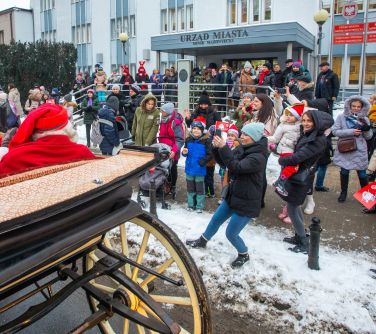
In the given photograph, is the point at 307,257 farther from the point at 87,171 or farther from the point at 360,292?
the point at 87,171

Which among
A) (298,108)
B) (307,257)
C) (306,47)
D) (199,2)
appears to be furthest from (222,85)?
(199,2)

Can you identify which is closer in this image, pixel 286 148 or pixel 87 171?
pixel 87 171

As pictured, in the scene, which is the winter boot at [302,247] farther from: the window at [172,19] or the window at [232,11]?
the window at [172,19]

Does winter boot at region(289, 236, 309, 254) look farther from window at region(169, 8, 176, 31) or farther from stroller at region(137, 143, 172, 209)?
window at region(169, 8, 176, 31)

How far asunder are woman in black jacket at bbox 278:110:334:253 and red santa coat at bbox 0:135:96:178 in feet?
9.56

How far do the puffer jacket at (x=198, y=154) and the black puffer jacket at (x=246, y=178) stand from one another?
1763mm

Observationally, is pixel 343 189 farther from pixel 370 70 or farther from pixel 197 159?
pixel 370 70

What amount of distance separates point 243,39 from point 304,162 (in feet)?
50.5

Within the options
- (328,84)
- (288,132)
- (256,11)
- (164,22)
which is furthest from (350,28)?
(164,22)

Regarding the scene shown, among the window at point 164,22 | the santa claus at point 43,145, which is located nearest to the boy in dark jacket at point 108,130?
the santa claus at point 43,145

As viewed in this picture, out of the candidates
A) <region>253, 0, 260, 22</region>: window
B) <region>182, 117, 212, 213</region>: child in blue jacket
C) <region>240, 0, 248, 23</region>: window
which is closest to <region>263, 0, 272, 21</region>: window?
<region>253, 0, 260, 22</region>: window

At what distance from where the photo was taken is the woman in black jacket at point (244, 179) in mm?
4430

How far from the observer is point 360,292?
4.00 metres

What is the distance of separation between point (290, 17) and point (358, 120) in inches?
663
